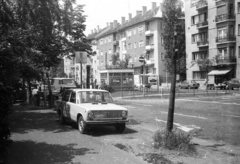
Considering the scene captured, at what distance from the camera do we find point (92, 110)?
9.07 metres

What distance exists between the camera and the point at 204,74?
48406 mm

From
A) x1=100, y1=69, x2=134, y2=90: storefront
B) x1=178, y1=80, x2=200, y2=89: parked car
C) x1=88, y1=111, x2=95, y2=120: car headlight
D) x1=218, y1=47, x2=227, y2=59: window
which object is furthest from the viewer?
x1=178, y1=80, x2=200, y2=89: parked car

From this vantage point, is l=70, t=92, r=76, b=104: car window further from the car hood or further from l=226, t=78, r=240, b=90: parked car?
l=226, t=78, r=240, b=90: parked car

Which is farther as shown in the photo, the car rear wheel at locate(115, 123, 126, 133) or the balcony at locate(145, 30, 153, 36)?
the balcony at locate(145, 30, 153, 36)

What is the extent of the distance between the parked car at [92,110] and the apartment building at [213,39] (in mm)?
36012

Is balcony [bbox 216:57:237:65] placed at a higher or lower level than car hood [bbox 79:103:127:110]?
higher

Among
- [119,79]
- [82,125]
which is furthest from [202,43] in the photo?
[82,125]

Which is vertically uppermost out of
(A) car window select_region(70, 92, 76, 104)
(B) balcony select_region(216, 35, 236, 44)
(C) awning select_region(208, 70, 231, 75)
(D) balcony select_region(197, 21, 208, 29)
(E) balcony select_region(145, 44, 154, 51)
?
(D) balcony select_region(197, 21, 208, 29)

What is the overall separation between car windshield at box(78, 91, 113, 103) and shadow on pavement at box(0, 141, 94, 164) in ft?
8.54

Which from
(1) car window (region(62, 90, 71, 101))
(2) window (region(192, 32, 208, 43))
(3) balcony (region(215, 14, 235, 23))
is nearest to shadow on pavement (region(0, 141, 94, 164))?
(1) car window (region(62, 90, 71, 101))

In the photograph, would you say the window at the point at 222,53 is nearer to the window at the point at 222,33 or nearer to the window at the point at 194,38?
the window at the point at 222,33

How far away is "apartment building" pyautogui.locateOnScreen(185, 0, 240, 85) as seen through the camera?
139 feet

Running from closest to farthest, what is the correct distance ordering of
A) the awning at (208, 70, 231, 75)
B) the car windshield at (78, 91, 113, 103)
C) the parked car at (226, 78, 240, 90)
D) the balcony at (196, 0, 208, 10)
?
the car windshield at (78, 91, 113, 103) → the parked car at (226, 78, 240, 90) → the awning at (208, 70, 231, 75) → the balcony at (196, 0, 208, 10)

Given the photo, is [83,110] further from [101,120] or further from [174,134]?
[174,134]
